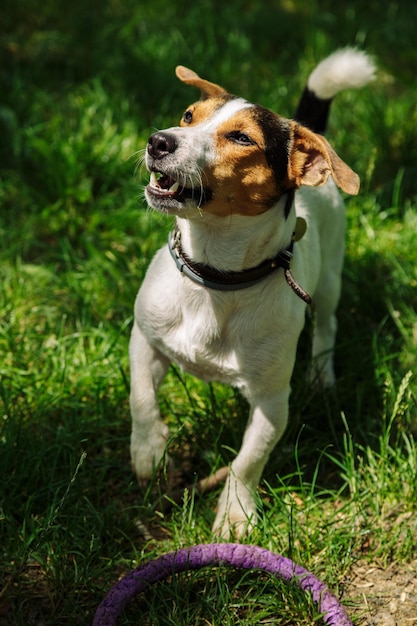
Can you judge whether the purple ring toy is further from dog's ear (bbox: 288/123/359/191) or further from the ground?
dog's ear (bbox: 288/123/359/191)

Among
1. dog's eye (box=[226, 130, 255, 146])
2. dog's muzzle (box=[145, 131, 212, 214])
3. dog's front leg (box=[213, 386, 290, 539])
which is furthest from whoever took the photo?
dog's front leg (box=[213, 386, 290, 539])

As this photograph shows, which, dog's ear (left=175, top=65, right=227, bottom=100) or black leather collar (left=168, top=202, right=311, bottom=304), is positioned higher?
dog's ear (left=175, top=65, right=227, bottom=100)

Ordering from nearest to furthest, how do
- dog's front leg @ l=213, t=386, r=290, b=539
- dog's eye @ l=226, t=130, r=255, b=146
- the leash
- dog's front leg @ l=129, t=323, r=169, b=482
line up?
dog's eye @ l=226, t=130, r=255, b=146
the leash
dog's front leg @ l=213, t=386, r=290, b=539
dog's front leg @ l=129, t=323, r=169, b=482

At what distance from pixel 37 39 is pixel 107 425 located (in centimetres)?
389

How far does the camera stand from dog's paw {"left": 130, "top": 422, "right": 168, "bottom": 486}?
3459 mm

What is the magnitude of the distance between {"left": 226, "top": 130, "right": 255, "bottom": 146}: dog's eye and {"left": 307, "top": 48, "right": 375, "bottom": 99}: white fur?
3.49ft

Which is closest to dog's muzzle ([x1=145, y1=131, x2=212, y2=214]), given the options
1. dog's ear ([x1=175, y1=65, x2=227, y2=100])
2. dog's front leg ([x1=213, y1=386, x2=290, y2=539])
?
dog's ear ([x1=175, y1=65, x2=227, y2=100])

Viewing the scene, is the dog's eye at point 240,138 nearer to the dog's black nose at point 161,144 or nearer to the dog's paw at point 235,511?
the dog's black nose at point 161,144

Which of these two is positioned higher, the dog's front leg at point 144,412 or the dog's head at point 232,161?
the dog's head at point 232,161

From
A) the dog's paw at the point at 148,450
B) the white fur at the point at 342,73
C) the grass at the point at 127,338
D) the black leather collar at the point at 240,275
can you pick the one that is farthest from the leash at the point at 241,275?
the white fur at the point at 342,73

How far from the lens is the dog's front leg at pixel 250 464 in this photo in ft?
10.9

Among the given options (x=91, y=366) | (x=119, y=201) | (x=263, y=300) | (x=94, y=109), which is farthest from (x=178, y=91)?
(x=263, y=300)

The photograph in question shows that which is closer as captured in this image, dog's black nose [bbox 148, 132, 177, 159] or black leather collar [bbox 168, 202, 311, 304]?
dog's black nose [bbox 148, 132, 177, 159]

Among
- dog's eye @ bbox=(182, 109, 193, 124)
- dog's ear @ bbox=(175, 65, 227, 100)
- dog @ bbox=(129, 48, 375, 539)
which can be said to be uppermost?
dog's ear @ bbox=(175, 65, 227, 100)
